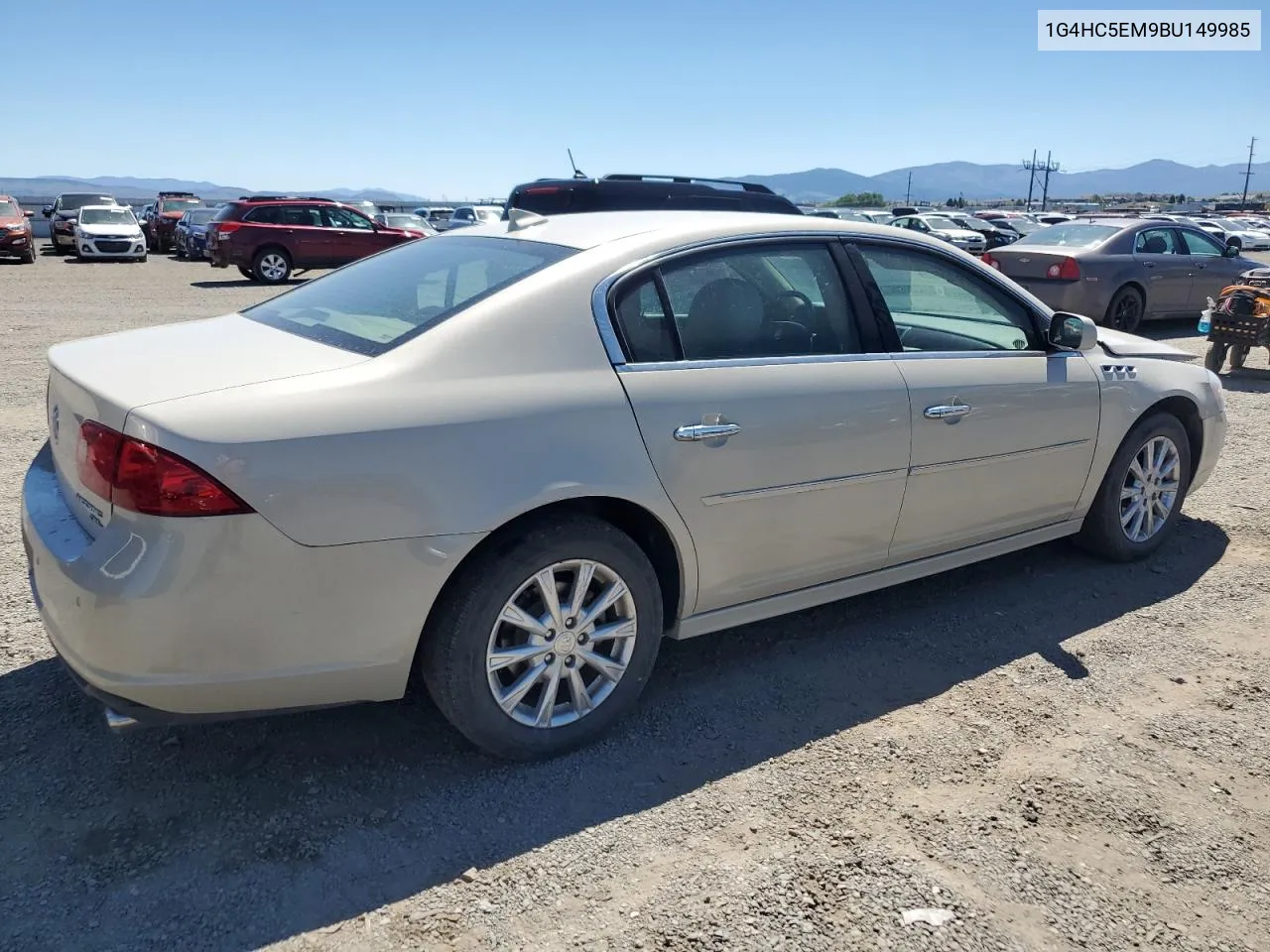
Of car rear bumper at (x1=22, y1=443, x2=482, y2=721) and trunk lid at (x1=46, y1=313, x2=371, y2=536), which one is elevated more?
trunk lid at (x1=46, y1=313, x2=371, y2=536)

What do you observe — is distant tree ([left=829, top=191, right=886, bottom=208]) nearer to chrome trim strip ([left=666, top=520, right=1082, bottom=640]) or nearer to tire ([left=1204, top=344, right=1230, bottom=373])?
tire ([left=1204, top=344, right=1230, bottom=373])

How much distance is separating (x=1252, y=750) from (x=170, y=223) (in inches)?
1266

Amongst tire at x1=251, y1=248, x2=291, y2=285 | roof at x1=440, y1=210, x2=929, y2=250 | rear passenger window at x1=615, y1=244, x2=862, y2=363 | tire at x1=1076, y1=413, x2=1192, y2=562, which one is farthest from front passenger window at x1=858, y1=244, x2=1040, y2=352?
tire at x1=251, y1=248, x2=291, y2=285

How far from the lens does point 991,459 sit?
3.92 meters

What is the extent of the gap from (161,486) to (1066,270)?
11.7 metres

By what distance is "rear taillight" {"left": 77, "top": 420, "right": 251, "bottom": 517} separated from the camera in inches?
94.8

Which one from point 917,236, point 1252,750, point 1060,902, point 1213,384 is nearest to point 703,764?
point 1060,902

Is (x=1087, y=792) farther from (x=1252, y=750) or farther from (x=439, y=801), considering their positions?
(x=439, y=801)

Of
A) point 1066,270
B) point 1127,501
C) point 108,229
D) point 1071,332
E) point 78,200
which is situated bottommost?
point 1127,501

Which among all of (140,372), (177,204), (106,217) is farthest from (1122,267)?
(177,204)

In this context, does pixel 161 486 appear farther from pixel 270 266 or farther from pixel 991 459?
pixel 270 266

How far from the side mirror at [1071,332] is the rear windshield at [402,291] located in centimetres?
221

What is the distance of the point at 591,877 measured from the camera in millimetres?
2561

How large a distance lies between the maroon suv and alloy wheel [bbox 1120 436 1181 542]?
56.1 feet
